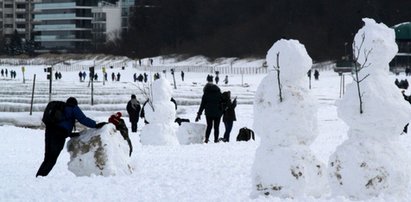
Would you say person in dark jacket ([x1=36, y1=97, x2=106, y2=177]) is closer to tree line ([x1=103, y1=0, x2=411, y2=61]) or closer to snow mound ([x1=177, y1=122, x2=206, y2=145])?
snow mound ([x1=177, y1=122, x2=206, y2=145])

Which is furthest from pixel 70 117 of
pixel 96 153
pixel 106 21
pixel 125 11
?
pixel 125 11

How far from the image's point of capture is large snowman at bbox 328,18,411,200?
8.40 meters

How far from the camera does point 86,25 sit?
14475cm

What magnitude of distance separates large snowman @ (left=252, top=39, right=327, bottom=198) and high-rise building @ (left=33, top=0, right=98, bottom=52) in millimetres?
131906

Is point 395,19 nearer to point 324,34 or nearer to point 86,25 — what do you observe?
point 324,34

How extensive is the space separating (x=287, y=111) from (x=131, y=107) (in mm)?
15970

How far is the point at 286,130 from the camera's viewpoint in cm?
868

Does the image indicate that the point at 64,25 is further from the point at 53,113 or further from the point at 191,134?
the point at 53,113

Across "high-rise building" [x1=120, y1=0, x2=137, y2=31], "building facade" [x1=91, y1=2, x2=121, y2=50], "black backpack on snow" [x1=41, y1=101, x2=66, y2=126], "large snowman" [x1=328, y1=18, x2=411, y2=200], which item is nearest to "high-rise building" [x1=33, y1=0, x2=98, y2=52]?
"building facade" [x1=91, y1=2, x2=121, y2=50]

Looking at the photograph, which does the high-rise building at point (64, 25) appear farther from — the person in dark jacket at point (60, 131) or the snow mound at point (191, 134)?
the person in dark jacket at point (60, 131)

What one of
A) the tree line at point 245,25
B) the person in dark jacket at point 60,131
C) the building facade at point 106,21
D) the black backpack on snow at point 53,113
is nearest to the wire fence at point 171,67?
the tree line at point 245,25

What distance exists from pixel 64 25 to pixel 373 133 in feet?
454

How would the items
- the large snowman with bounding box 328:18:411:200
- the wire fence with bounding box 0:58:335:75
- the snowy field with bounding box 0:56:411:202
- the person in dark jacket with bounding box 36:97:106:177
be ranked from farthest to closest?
the wire fence with bounding box 0:58:335:75, the person in dark jacket with bounding box 36:97:106:177, the snowy field with bounding box 0:56:411:202, the large snowman with bounding box 328:18:411:200

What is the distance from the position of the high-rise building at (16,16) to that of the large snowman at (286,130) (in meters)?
156
